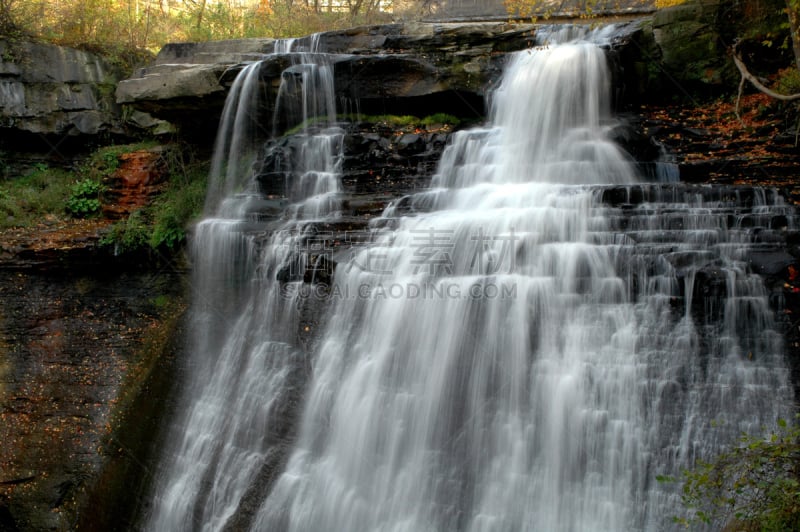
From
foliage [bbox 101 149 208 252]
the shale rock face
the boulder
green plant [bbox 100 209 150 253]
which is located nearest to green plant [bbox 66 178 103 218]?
foliage [bbox 101 149 208 252]

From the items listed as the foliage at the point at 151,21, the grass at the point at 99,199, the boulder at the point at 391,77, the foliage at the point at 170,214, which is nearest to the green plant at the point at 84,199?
the grass at the point at 99,199

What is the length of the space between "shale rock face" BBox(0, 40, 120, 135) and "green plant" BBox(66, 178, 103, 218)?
1.92 m

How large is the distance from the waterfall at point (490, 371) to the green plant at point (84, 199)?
179 inches

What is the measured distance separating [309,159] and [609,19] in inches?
329

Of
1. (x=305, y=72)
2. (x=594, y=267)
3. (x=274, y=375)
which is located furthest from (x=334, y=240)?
(x=305, y=72)

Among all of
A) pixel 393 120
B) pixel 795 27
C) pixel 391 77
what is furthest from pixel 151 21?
pixel 795 27

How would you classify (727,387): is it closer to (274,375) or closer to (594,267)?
(594,267)

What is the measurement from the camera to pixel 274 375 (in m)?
7.78

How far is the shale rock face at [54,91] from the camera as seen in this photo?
13195mm

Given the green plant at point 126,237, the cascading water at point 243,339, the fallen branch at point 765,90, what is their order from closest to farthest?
the cascading water at point 243,339
the fallen branch at point 765,90
the green plant at point 126,237

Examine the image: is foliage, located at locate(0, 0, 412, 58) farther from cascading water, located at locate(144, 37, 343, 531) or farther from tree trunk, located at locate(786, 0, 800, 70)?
tree trunk, located at locate(786, 0, 800, 70)

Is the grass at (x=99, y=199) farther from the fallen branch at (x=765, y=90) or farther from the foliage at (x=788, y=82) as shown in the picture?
the foliage at (x=788, y=82)

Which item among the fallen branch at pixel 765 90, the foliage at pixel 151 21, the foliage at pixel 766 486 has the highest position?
the foliage at pixel 151 21

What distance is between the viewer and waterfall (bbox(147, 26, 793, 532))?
18.8ft
